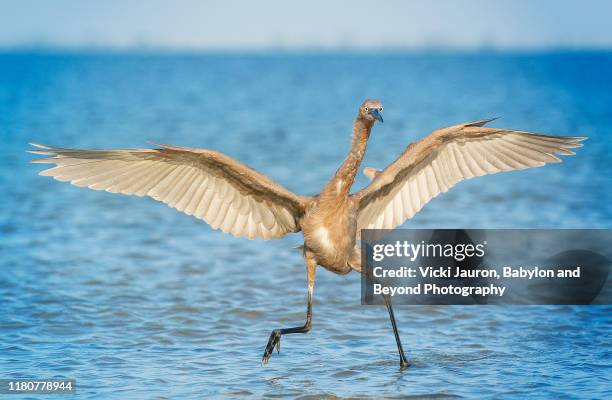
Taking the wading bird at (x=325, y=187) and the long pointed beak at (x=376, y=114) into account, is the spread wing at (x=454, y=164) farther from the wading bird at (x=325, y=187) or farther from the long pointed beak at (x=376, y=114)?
the long pointed beak at (x=376, y=114)

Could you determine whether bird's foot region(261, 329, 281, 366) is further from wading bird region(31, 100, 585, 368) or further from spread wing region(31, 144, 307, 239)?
spread wing region(31, 144, 307, 239)

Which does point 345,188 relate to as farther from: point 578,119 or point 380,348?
point 578,119

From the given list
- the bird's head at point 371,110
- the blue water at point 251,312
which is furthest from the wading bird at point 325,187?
the blue water at point 251,312

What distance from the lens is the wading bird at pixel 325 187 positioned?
868cm

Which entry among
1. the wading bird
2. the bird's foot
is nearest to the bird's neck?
the wading bird

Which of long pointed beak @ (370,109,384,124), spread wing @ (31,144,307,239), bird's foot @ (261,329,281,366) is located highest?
long pointed beak @ (370,109,384,124)

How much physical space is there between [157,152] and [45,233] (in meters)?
7.42

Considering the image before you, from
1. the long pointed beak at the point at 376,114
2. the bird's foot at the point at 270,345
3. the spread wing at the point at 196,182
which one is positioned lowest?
the bird's foot at the point at 270,345

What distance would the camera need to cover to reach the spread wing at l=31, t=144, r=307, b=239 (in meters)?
8.63

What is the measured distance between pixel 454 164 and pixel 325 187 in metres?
1.35

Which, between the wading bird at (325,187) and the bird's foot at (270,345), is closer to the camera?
the wading bird at (325,187)

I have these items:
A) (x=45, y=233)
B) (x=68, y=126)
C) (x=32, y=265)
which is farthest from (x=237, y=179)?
(x=68, y=126)

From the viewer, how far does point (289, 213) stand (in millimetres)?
9117

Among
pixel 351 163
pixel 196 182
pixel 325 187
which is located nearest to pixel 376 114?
pixel 351 163
